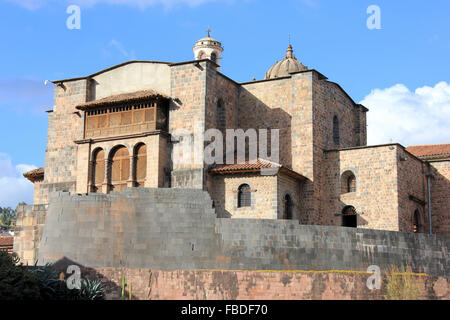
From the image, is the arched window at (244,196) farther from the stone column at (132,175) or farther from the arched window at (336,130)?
the arched window at (336,130)

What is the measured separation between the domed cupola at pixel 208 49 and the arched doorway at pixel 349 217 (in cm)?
2741

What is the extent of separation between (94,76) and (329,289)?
20.2 m

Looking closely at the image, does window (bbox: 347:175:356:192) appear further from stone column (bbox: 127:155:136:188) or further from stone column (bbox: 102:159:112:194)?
stone column (bbox: 102:159:112:194)

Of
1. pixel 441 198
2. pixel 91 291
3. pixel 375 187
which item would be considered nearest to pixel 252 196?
pixel 375 187

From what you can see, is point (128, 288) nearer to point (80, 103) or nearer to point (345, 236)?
point (345, 236)

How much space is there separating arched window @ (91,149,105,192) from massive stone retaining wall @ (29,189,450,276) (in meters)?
8.19

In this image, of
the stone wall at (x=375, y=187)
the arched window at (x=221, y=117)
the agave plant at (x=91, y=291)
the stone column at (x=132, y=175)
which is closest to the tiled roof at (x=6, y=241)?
the stone column at (x=132, y=175)

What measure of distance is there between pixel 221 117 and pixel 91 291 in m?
15.4

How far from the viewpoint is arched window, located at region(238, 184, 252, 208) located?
112ft

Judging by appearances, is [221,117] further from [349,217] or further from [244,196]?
[349,217]

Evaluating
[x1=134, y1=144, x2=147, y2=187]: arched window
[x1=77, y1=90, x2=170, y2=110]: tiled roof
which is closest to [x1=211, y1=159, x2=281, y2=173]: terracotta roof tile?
[x1=134, y1=144, x2=147, y2=187]: arched window

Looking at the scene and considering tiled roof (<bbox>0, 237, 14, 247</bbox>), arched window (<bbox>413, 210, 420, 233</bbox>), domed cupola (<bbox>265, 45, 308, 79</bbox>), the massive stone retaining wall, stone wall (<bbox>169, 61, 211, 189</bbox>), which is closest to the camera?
the massive stone retaining wall

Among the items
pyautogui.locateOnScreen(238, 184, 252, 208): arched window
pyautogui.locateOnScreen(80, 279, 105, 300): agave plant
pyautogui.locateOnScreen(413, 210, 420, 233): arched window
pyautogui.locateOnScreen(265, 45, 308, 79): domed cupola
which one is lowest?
pyautogui.locateOnScreen(80, 279, 105, 300): agave plant

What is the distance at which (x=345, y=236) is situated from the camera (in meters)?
27.5
